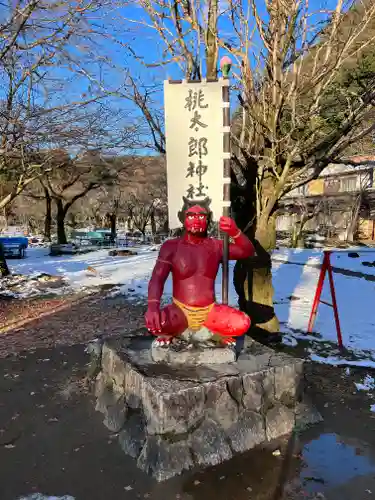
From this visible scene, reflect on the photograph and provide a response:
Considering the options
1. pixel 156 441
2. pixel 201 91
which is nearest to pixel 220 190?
pixel 201 91

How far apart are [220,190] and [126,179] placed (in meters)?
21.2

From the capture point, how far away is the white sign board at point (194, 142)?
4145 mm

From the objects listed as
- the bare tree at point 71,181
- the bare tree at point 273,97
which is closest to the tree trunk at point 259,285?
the bare tree at point 273,97

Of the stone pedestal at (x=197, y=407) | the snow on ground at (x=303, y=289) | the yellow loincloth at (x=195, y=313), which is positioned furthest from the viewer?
the snow on ground at (x=303, y=289)

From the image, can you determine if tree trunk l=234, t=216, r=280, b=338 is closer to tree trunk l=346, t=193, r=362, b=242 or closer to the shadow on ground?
the shadow on ground

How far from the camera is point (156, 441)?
A: 3.29 meters

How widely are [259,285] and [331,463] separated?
10.0 feet

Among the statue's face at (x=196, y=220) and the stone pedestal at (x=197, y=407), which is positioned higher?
the statue's face at (x=196, y=220)

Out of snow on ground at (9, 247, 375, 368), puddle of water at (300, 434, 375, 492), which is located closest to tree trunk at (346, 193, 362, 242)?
snow on ground at (9, 247, 375, 368)

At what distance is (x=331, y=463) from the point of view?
3.33 meters

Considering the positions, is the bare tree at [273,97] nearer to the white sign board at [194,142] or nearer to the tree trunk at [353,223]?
the white sign board at [194,142]

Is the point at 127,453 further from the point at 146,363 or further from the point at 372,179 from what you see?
the point at 372,179

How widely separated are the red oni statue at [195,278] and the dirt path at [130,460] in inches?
44.6

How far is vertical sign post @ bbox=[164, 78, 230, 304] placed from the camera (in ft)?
13.6
